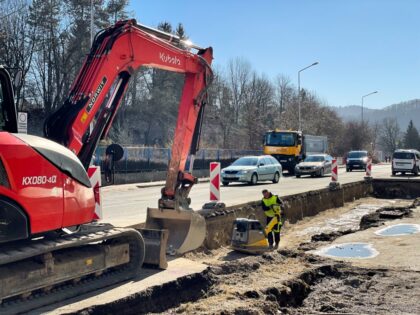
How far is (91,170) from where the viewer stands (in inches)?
356

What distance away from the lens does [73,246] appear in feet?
19.7

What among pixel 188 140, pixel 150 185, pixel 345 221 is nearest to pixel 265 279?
pixel 188 140

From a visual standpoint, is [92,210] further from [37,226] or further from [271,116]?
[271,116]

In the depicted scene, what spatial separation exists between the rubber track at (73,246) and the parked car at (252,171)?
18563 millimetres

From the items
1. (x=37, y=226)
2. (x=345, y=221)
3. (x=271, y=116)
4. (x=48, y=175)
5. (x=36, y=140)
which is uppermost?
(x=271, y=116)

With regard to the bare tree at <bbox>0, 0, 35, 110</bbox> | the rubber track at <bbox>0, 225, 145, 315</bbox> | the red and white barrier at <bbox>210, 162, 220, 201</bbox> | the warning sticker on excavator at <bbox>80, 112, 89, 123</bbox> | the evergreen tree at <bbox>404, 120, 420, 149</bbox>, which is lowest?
the rubber track at <bbox>0, 225, 145, 315</bbox>

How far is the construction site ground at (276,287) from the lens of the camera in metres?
6.31

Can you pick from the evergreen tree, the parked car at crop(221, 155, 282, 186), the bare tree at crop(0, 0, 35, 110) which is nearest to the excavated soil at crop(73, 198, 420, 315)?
the parked car at crop(221, 155, 282, 186)

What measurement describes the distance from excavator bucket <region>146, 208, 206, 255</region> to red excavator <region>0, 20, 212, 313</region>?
0.02 metres

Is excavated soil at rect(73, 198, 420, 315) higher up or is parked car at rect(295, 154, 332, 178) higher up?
parked car at rect(295, 154, 332, 178)

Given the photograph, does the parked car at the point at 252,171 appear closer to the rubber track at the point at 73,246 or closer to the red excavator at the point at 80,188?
the red excavator at the point at 80,188

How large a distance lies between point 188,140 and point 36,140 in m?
4.14

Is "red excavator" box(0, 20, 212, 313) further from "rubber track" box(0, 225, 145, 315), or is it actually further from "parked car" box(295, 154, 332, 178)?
"parked car" box(295, 154, 332, 178)

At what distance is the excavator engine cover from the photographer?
10.9m
